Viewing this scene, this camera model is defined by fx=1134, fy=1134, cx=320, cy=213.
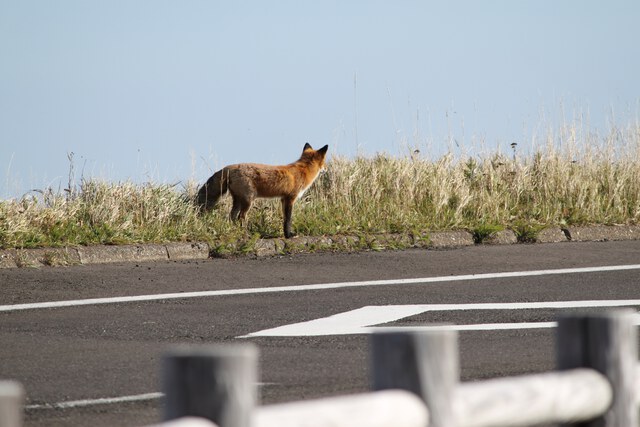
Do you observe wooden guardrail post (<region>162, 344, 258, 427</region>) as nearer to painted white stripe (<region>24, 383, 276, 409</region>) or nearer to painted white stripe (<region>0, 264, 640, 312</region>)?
painted white stripe (<region>24, 383, 276, 409</region>)

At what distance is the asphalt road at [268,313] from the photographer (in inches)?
224

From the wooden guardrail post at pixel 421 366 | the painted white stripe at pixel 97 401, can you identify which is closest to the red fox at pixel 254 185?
the painted white stripe at pixel 97 401

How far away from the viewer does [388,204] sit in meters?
14.0

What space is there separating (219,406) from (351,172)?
1246cm

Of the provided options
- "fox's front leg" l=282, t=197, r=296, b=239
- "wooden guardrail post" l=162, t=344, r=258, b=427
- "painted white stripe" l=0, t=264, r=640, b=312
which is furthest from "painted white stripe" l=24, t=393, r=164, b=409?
"fox's front leg" l=282, t=197, r=296, b=239

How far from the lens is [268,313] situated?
8.36 metres

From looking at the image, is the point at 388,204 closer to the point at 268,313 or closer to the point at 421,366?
the point at 268,313

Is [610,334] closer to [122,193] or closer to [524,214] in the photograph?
[122,193]

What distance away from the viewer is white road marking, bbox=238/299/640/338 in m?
7.48

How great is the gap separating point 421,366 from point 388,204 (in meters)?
11.3

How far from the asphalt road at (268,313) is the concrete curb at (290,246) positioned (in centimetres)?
28

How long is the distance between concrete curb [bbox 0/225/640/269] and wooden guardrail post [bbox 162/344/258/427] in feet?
28.3

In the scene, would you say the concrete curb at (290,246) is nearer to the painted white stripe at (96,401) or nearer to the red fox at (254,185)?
the red fox at (254,185)

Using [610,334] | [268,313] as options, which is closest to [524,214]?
[268,313]
